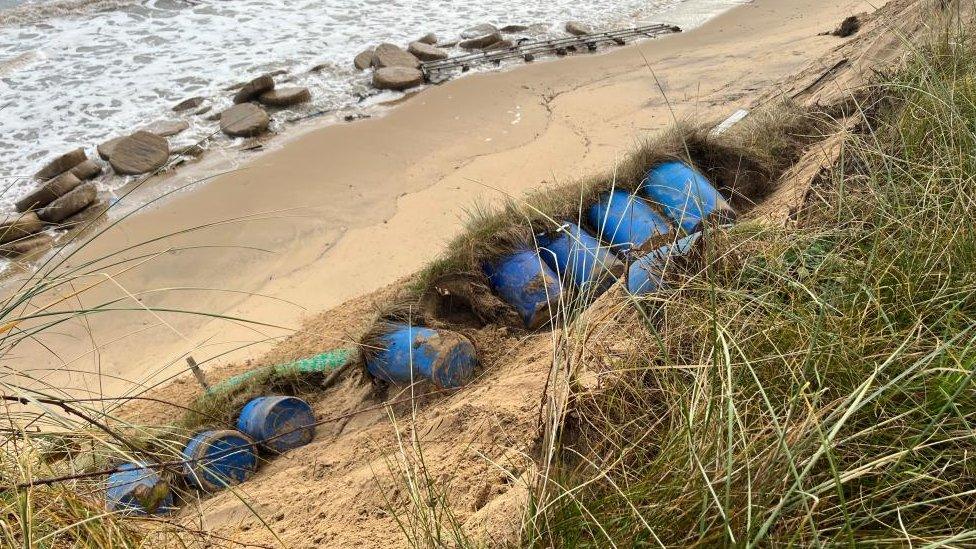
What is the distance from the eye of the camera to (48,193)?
7.60 metres

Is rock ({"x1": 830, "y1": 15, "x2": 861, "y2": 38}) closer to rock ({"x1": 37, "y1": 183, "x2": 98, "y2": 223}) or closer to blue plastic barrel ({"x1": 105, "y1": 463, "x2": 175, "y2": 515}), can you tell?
rock ({"x1": 37, "y1": 183, "x2": 98, "y2": 223})

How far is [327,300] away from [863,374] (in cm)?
464

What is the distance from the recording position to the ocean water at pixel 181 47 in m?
9.21

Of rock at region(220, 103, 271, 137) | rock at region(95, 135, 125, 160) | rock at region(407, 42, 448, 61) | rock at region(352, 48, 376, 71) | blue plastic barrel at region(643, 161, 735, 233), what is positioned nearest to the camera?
blue plastic barrel at region(643, 161, 735, 233)

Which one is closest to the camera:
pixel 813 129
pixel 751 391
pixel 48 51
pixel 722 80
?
pixel 751 391

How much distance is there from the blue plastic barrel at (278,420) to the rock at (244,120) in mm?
5418

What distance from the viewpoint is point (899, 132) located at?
12.1 feet

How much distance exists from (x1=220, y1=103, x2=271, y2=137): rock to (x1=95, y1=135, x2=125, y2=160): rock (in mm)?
1155

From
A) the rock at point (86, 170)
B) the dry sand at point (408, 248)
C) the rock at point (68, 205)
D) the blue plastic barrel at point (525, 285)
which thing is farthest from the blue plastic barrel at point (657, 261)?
the rock at point (86, 170)

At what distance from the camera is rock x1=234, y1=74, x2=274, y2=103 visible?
31.2 feet

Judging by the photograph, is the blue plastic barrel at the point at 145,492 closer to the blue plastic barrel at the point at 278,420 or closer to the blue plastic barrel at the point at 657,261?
the blue plastic barrel at the point at 278,420

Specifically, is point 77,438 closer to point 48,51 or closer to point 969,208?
point 969,208

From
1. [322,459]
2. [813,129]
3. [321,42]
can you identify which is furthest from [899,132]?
[321,42]

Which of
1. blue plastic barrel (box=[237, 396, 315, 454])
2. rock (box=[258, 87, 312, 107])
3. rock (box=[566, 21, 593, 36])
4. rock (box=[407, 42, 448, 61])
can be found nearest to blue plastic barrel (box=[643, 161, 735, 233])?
blue plastic barrel (box=[237, 396, 315, 454])
